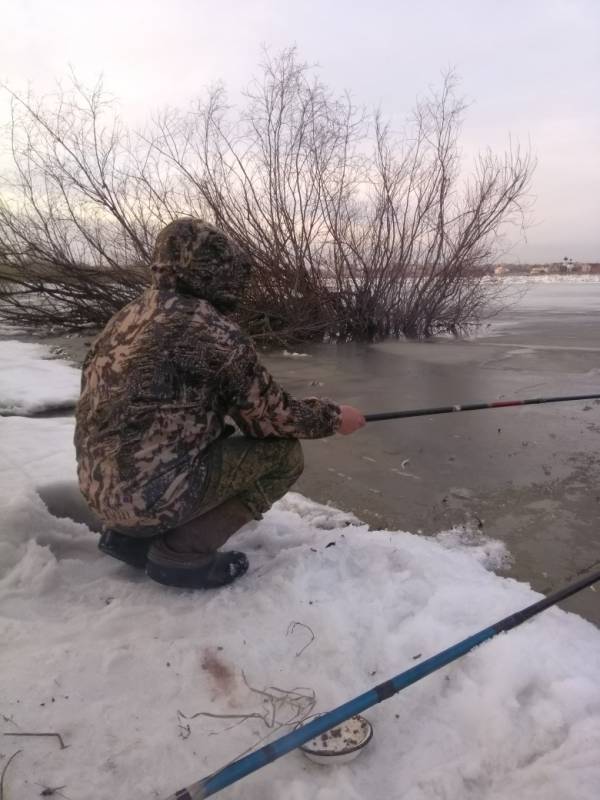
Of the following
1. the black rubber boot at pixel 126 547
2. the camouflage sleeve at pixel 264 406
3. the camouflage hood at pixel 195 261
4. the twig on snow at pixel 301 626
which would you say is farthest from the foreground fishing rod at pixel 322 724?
the camouflage hood at pixel 195 261

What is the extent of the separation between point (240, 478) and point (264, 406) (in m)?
0.29

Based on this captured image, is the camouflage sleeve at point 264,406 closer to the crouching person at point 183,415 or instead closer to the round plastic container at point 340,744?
the crouching person at point 183,415

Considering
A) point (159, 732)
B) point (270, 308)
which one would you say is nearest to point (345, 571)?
point (159, 732)

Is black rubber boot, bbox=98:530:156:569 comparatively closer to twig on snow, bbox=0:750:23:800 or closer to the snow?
twig on snow, bbox=0:750:23:800

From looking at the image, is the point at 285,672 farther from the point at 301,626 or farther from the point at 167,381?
the point at 167,381

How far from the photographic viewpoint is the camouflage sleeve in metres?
2.03

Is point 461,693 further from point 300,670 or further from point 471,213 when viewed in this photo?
point 471,213

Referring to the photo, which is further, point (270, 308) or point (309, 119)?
point (270, 308)

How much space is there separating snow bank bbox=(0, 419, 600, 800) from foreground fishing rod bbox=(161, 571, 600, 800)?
162mm

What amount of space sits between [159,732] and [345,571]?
100 centimetres

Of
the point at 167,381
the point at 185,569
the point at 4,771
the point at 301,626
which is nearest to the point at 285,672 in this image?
the point at 301,626

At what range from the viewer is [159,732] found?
158cm

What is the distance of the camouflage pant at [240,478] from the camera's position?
2.13 meters

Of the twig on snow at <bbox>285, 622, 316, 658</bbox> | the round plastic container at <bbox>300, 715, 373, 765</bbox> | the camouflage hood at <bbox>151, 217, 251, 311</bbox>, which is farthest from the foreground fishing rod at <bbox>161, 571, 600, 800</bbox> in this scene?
the camouflage hood at <bbox>151, 217, 251, 311</bbox>
